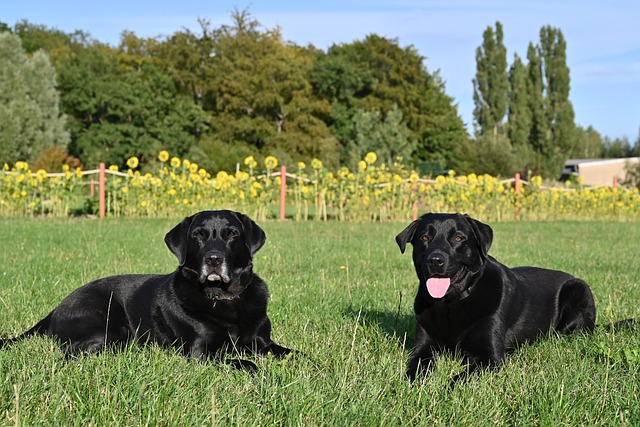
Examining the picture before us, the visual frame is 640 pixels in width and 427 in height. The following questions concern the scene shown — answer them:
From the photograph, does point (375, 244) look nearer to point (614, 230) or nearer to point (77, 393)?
point (614, 230)

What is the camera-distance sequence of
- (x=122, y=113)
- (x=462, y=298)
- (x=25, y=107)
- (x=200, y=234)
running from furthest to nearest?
(x=122, y=113) < (x=25, y=107) < (x=200, y=234) < (x=462, y=298)

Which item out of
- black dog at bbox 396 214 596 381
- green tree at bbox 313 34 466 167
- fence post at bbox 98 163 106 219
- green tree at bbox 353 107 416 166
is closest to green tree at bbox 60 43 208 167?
green tree at bbox 353 107 416 166

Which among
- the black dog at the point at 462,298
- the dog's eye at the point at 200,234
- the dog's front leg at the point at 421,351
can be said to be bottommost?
the dog's front leg at the point at 421,351

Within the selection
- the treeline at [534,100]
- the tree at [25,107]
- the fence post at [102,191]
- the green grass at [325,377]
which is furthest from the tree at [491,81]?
the green grass at [325,377]

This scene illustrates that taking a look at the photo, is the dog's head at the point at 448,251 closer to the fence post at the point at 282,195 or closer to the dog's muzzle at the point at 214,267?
the dog's muzzle at the point at 214,267

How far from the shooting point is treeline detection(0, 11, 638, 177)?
4288 cm

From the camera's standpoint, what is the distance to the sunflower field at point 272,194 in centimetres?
1844

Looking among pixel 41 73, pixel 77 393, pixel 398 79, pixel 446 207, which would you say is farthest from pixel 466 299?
pixel 398 79

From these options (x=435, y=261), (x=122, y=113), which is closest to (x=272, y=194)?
(x=435, y=261)

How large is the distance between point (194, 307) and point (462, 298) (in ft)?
5.50

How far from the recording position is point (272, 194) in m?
19.5

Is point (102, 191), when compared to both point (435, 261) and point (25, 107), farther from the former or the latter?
point (25, 107)

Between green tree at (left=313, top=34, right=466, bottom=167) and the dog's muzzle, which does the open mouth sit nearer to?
the dog's muzzle

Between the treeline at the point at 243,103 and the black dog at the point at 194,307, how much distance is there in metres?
32.6
